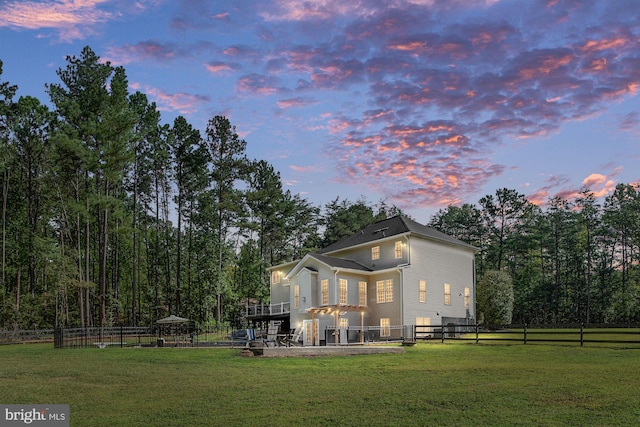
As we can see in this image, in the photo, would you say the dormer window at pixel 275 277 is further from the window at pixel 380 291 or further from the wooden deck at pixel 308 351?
the wooden deck at pixel 308 351

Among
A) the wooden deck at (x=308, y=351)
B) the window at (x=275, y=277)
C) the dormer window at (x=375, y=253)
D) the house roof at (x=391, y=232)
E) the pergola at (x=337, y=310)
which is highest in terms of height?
the house roof at (x=391, y=232)

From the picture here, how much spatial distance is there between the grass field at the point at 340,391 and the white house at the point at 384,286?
16.2 meters

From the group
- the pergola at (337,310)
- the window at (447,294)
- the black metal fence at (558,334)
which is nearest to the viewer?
the black metal fence at (558,334)

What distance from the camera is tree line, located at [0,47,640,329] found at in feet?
141

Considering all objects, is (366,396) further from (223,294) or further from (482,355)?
(223,294)

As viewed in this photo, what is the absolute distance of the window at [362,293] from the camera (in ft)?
123

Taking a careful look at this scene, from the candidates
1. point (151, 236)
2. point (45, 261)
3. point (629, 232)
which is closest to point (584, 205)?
point (629, 232)

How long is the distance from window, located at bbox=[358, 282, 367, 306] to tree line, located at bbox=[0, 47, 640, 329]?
1857 centimetres

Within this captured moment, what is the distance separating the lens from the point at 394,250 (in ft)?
123

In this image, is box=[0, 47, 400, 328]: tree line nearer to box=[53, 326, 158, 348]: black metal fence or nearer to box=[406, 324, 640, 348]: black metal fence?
box=[53, 326, 158, 348]: black metal fence

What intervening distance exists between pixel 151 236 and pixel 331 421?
57.8 meters

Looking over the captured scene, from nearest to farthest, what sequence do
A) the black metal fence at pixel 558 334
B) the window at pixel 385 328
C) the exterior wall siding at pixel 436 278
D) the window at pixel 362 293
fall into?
1. the black metal fence at pixel 558 334
2. the window at pixel 385 328
3. the exterior wall siding at pixel 436 278
4. the window at pixel 362 293

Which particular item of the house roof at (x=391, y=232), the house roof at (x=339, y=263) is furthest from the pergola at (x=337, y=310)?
the house roof at (x=391, y=232)

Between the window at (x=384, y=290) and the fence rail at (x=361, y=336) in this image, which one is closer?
the fence rail at (x=361, y=336)
